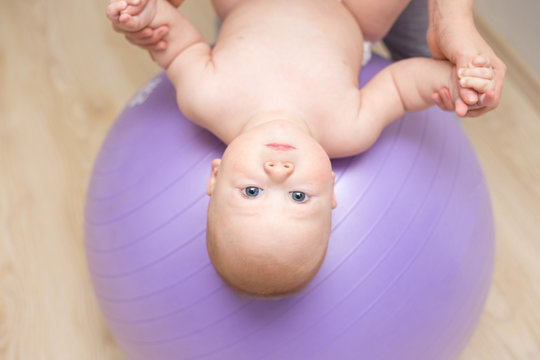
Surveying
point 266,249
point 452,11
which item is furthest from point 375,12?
point 266,249

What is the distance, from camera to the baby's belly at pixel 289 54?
99cm

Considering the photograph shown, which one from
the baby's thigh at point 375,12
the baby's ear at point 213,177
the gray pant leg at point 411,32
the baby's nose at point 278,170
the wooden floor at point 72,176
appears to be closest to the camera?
the baby's nose at point 278,170

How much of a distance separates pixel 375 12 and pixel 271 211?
502 millimetres

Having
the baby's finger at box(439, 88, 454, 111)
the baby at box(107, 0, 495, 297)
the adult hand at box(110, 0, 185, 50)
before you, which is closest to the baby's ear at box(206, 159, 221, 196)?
the baby at box(107, 0, 495, 297)

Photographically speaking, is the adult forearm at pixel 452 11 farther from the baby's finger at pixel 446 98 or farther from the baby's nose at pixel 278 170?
the baby's nose at pixel 278 170

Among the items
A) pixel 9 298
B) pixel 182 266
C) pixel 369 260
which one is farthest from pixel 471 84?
pixel 9 298

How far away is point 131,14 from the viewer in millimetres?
954

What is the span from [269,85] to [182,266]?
12.9 inches

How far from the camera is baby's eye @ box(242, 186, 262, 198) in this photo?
2.77 feet

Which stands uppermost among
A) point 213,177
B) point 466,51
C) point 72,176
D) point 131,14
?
point 131,14

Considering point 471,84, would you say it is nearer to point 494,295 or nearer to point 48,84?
point 494,295

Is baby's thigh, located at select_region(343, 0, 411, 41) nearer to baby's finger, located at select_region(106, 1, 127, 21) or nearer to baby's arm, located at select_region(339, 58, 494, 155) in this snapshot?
baby's arm, located at select_region(339, 58, 494, 155)

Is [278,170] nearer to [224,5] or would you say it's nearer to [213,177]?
[213,177]

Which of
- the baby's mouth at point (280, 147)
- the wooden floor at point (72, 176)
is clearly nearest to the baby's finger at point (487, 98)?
the baby's mouth at point (280, 147)
